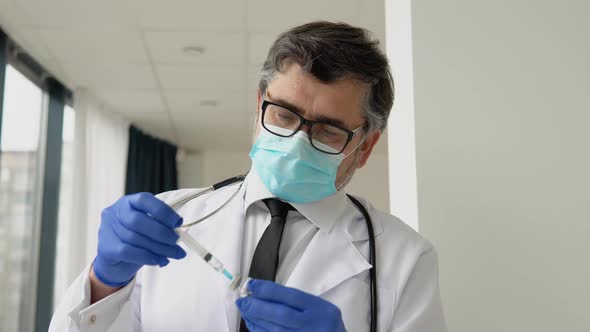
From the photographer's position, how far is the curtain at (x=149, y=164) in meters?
5.47

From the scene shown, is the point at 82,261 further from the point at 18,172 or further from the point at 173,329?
the point at 173,329

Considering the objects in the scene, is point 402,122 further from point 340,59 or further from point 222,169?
point 222,169

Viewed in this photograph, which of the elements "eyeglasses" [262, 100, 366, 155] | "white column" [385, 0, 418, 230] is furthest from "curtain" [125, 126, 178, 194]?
"eyeglasses" [262, 100, 366, 155]

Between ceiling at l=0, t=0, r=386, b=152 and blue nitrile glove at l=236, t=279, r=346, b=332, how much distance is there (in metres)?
2.24

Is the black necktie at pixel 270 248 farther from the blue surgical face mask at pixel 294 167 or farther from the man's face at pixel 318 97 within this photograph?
the man's face at pixel 318 97

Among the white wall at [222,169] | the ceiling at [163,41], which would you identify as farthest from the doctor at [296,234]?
the white wall at [222,169]

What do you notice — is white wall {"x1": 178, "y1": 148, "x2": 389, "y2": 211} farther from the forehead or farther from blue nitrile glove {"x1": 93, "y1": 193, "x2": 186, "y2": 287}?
blue nitrile glove {"x1": 93, "y1": 193, "x2": 186, "y2": 287}

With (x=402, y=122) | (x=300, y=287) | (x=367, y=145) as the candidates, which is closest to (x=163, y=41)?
(x=402, y=122)

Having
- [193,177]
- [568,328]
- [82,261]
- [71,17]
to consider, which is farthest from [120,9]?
[193,177]

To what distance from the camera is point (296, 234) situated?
1219 mm

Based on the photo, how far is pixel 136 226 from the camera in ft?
3.17

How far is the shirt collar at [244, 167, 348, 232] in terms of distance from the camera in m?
1.22

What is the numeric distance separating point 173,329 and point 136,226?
10.5 inches

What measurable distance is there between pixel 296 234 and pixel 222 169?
556 centimetres
